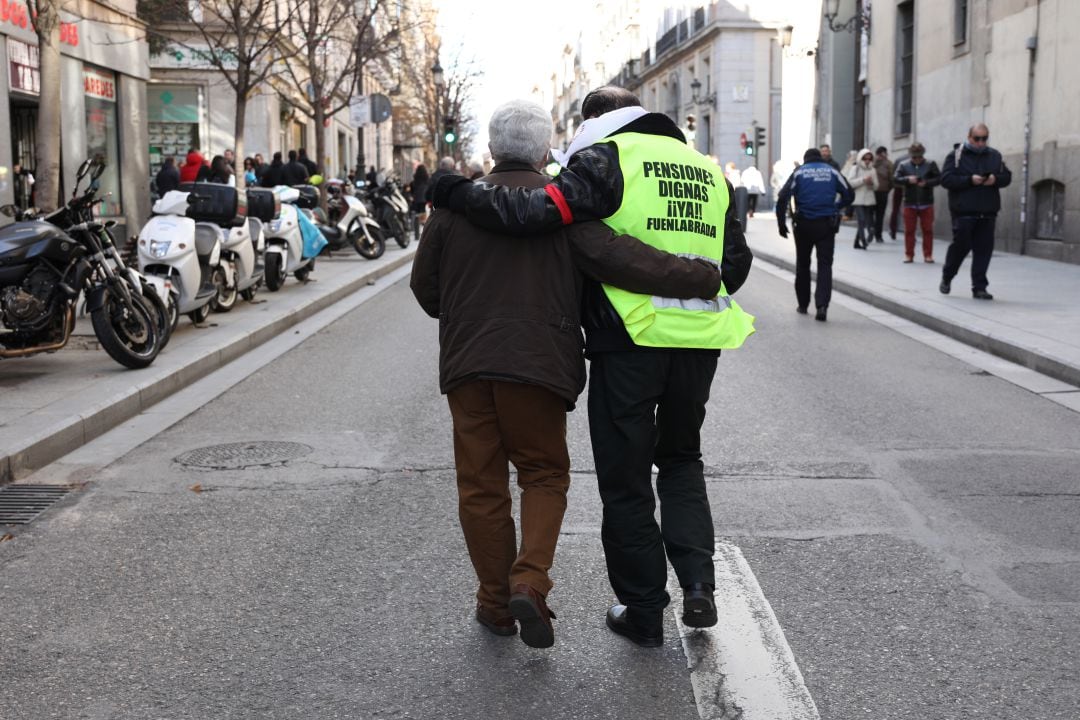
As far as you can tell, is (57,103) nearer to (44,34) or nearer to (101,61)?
(44,34)

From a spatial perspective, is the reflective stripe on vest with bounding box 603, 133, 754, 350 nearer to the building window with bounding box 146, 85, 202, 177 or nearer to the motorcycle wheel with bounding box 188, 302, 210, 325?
the motorcycle wheel with bounding box 188, 302, 210, 325

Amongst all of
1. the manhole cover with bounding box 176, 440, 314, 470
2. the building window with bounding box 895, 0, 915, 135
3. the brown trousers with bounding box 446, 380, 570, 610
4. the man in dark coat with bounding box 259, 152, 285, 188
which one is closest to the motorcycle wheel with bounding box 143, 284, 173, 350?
the manhole cover with bounding box 176, 440, 314, 470

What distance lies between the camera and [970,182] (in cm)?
1412

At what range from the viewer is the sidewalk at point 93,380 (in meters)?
7.01

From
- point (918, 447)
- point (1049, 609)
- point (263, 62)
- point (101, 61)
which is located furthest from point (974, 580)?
point (263, 62)

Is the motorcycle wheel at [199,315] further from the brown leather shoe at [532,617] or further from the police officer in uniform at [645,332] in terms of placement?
the brown leather shoe at [532,617]

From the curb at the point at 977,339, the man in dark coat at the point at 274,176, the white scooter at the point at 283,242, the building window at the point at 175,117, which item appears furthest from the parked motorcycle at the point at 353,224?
the building window at the point at 175,117

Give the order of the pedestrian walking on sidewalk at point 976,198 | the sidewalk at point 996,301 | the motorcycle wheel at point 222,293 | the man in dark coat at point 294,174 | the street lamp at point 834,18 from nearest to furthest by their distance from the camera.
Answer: the sidewalk at point 996,301, the motorcycle wheel at point 222,293, the pedestrian walking on sidewalk at point 976,198, the man in dark coat at point 294,174, the street lamp at point 834,18

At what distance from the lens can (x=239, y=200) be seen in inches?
493

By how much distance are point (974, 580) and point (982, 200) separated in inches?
398

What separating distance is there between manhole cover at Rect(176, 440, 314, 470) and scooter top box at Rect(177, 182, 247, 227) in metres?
5.28

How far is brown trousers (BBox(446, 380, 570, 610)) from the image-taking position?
156 inches

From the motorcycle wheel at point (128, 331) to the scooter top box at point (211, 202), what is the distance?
9.23ft

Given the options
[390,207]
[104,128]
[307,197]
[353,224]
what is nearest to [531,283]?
[307,197]
